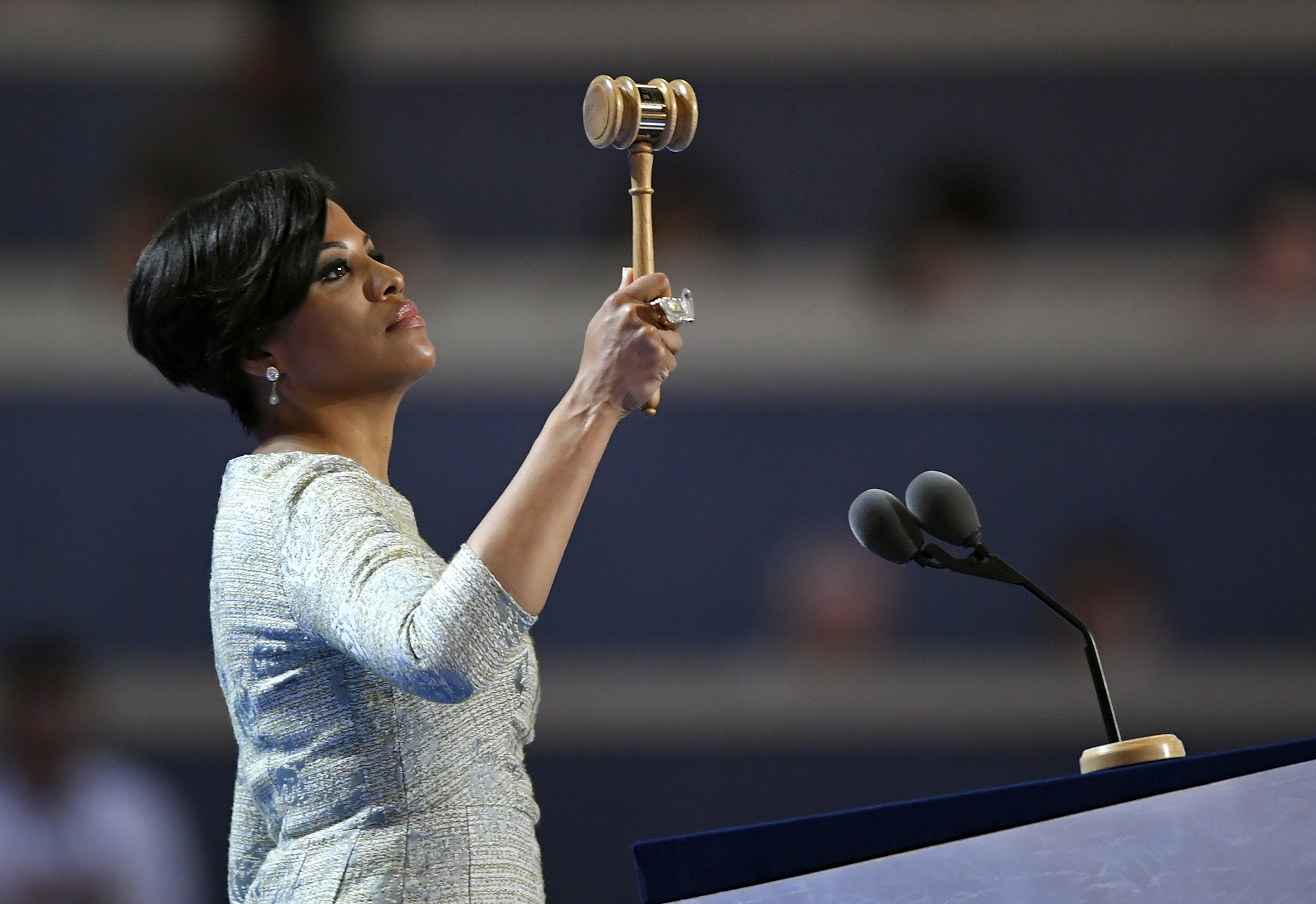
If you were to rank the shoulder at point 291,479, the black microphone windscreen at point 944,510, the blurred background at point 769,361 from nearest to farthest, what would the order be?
the shoulder at point 291,479, the black microphone windscreen at point 944,510, the blurred background at point 769,361

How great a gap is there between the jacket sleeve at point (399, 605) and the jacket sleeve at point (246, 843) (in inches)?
9.1

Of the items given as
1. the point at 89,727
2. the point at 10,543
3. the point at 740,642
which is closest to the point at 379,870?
the point at 89,727

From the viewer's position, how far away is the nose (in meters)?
1.36

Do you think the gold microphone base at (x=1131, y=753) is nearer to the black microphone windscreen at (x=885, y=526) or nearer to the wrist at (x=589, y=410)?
the black microphone windscreen at (x=885, y=526)

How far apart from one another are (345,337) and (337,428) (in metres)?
0.08

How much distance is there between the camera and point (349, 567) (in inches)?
43.4

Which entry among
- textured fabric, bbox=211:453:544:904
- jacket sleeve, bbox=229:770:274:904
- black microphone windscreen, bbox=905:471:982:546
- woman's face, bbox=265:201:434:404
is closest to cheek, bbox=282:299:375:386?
woman's face, bbox=265:201:434:404

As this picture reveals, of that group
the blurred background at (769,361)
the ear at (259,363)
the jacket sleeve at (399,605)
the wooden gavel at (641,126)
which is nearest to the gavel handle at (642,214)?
the wooden gavel at (641,126)

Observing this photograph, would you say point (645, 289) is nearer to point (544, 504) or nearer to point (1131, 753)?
point (544, 504)

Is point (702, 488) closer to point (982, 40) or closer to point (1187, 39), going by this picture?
point (982, 40)

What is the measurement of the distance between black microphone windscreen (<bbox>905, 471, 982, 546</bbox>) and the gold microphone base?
216 mm

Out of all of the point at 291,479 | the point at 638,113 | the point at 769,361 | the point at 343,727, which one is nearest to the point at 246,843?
the point at 343,727

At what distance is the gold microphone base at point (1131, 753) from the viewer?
1138 mm

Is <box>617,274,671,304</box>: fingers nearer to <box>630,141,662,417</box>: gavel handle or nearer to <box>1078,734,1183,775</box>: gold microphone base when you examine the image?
<box>630,141,662,417</box>: gavel handle
